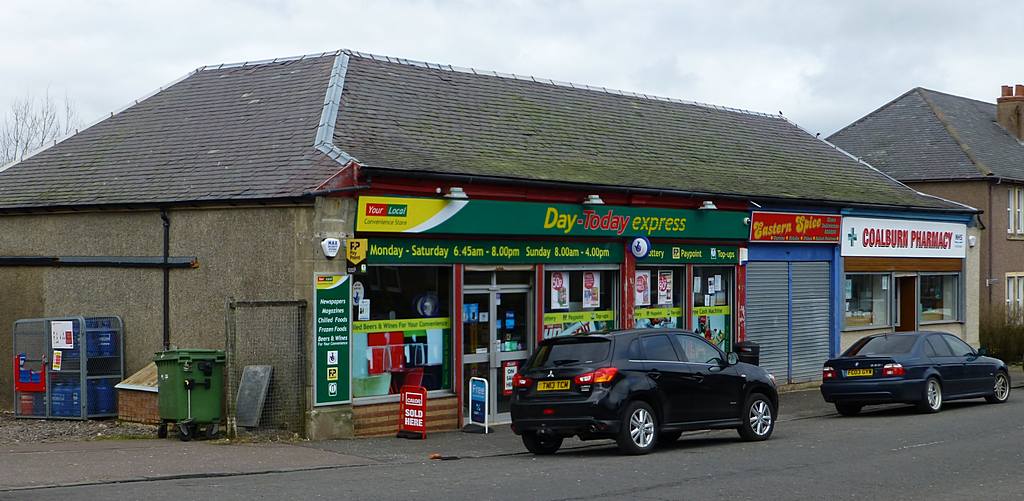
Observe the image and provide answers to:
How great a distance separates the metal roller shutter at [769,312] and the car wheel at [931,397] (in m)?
4.61

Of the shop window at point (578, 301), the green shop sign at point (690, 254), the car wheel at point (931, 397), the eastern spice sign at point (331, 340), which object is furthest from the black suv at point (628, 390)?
the green shop sign at point (690, 254)

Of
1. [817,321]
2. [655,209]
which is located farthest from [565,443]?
[817,321]

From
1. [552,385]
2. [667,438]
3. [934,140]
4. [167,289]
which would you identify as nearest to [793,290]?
[667,438]

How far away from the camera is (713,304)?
929 inches

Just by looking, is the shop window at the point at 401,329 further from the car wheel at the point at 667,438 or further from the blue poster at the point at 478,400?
the car wheel at the point at 667,438

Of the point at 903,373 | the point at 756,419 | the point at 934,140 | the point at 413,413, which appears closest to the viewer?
the point at 756,419

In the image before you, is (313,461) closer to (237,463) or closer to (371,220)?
(237,463)

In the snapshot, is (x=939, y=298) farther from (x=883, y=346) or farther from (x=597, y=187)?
(x=597, y=187)

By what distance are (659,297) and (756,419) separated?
6.20m

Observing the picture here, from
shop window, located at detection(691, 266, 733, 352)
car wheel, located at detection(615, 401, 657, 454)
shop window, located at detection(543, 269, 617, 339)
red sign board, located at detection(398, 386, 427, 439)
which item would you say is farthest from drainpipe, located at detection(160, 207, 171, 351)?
shop window, located at detection(691, 266, 733, 352)

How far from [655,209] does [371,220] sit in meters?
6.59

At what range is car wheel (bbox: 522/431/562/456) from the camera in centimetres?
1520

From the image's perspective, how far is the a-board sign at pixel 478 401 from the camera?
58.2 ft

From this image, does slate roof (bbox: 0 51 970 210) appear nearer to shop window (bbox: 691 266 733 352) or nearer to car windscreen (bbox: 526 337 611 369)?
shop window (bbox: 691 266 733 352)
